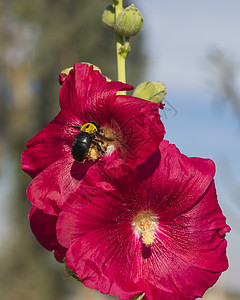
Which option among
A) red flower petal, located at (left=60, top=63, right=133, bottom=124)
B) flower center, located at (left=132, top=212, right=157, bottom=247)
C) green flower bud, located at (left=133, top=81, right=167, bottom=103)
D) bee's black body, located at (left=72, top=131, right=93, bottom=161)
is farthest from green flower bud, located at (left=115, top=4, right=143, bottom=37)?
flower center, located at (left=132, top=212, right=157, bottom=247)

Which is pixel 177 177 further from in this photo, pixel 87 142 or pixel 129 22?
pixel 129 22

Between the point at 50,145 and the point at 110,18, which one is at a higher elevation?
the point at 110,18

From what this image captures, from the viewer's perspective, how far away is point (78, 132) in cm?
123

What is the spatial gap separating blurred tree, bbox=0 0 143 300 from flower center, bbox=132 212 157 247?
39.4ft

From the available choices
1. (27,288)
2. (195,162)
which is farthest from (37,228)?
(27,288)

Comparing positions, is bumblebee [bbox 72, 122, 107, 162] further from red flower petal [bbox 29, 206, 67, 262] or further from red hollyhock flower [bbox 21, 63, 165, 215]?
red flower petal [bbox 29, 206, 67, 262]

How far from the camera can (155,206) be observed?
45.7 inches

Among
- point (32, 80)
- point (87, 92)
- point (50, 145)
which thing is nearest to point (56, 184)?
point (50, 145)

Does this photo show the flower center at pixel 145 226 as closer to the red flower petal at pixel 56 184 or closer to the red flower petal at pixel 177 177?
the red flower petal at pixel 177 177

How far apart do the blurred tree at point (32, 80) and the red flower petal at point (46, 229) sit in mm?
11845

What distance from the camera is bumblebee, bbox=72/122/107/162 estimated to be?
1112 mm

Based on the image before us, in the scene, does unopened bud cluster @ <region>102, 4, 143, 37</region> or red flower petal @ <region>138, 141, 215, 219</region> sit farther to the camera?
unopened bud cluster @ <region>102, 4, 143, 37</region>

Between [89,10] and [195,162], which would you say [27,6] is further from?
[195,162]

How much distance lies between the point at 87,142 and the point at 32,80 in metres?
13.6
